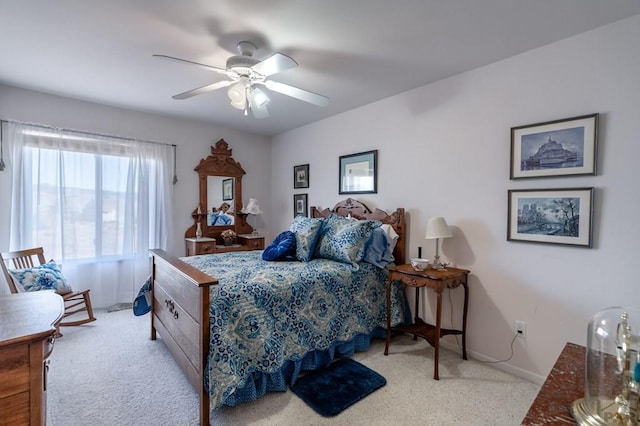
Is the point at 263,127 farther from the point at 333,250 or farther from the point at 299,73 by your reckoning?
the point at 333,250

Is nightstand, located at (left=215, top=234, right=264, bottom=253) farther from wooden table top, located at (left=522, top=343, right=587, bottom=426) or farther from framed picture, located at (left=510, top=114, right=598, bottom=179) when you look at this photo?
wooden table top, located at (left=522, top=343, right=587, bottom=426)

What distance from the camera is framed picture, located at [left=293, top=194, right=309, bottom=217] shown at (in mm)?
4438

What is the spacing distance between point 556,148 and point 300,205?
10.3 feet

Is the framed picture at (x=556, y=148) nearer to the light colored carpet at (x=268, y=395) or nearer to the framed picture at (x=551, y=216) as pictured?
the framed picture at (x=551, y=216)

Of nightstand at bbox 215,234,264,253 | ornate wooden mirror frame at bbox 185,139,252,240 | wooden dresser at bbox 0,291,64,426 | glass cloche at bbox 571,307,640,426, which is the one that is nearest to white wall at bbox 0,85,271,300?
ornate wooden mirror frame at bbox 185,139,252,240

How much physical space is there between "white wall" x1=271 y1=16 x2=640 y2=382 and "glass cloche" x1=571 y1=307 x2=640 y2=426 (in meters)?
1.32

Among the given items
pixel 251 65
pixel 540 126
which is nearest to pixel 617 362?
pixel 540 126

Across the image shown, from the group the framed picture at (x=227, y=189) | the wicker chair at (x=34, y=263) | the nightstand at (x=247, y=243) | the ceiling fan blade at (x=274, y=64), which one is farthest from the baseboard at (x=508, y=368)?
the wicker chair at (x=34, y=263)

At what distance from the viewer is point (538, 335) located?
2.24 metres

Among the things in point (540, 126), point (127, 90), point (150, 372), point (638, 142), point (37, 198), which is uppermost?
point (127, 90)

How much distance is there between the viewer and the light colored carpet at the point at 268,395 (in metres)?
1.84

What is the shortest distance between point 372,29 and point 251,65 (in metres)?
0.87

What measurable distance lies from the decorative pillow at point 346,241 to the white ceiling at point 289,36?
140 cm

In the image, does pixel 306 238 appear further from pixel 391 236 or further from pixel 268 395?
pixel 268 395
